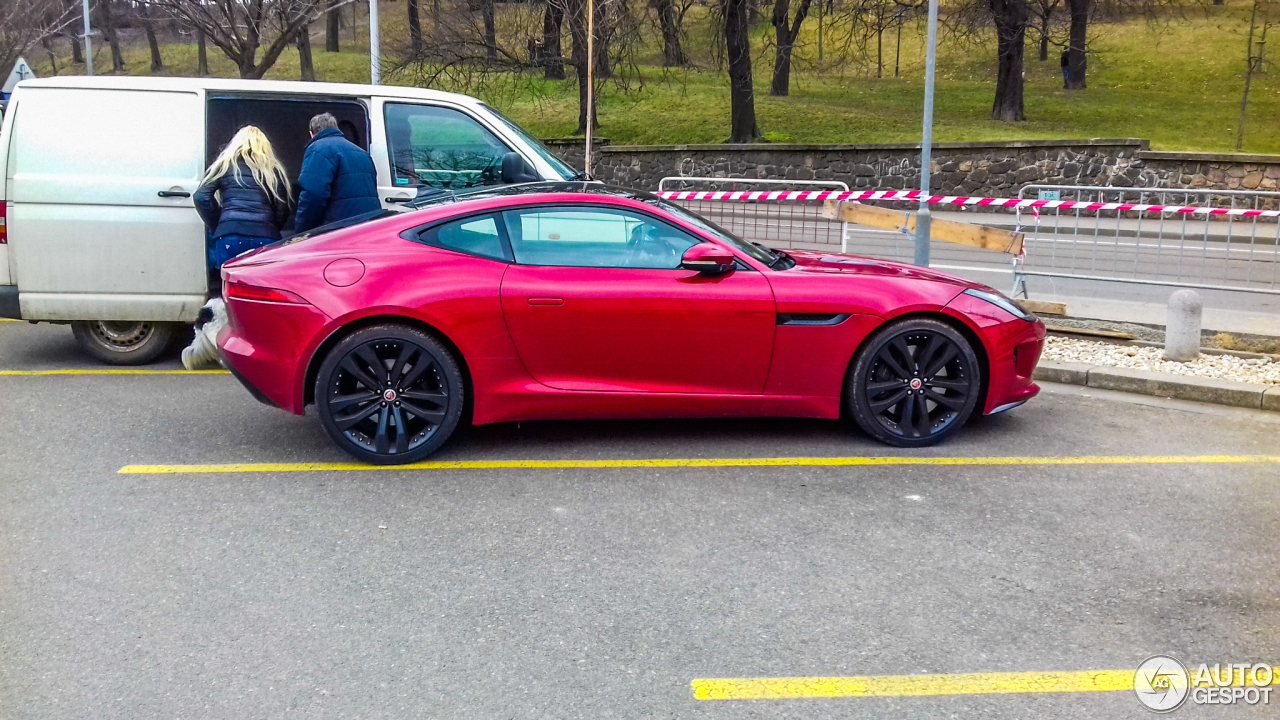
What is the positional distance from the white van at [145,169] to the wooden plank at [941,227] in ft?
11.5

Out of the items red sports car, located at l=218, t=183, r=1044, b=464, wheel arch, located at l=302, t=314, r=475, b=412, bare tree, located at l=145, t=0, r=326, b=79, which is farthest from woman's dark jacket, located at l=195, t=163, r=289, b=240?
bare tree, located at l=145, t=0, r=326, b=79

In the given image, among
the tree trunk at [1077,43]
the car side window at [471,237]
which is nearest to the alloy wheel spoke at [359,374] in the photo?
the car side window at [471,237]

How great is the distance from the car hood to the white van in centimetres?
245

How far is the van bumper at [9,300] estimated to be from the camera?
7.43 m

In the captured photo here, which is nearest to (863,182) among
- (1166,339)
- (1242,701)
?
(1166,339)

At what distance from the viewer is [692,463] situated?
230 inches

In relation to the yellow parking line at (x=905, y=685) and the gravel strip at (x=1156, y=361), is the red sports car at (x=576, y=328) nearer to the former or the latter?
the gravel strip at (x=1156, y=361)

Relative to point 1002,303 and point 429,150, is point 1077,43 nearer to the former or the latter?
point 429,150

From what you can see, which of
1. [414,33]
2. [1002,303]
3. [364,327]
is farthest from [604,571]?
[414,33]

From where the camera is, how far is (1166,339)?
26.1 feet

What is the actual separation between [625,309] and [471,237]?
2.95 ft

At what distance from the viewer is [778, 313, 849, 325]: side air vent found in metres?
5.84

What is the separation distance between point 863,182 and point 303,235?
1993 centimetres

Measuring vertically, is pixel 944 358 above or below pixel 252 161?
below
